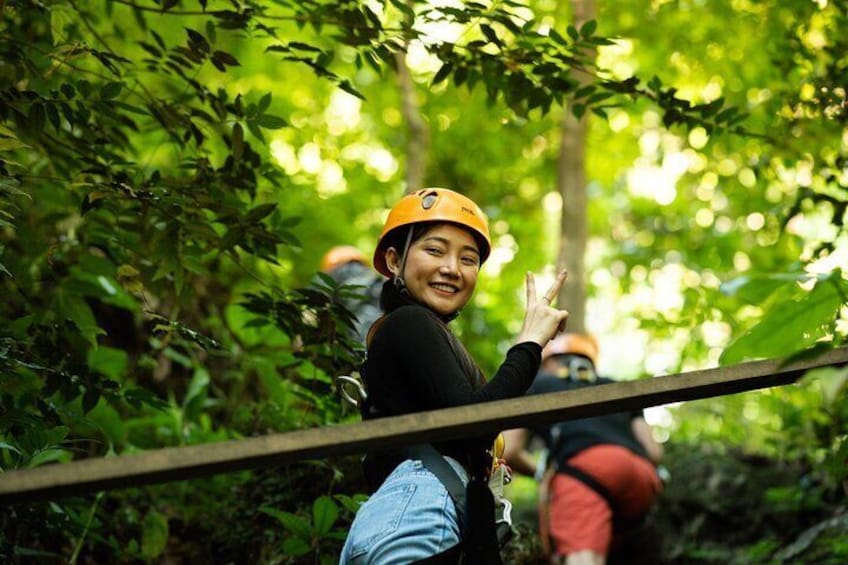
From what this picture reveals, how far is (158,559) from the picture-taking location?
16.5 feet

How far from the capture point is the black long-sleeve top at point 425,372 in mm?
2732

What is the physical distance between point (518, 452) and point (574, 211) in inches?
109

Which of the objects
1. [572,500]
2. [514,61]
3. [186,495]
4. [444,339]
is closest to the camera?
[444,339]

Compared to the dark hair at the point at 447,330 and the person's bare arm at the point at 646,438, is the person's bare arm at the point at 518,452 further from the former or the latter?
the dark hair at the point at 447,330

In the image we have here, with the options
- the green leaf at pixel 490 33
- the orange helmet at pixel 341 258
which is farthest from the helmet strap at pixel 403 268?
the orange helmet at pixel 341 258

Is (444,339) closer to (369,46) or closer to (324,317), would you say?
(324,317)

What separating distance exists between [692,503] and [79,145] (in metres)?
5.62

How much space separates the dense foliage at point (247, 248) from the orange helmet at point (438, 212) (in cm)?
70

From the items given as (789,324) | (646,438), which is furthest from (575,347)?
(789,324)

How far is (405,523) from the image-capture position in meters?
2.63

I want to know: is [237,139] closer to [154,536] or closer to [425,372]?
[425,372]

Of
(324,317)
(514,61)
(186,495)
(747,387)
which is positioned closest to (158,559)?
(186,495)

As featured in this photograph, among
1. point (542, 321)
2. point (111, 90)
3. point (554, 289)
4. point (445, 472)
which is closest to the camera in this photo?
point (445, 472)

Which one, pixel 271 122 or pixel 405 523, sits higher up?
pixel 271 122
